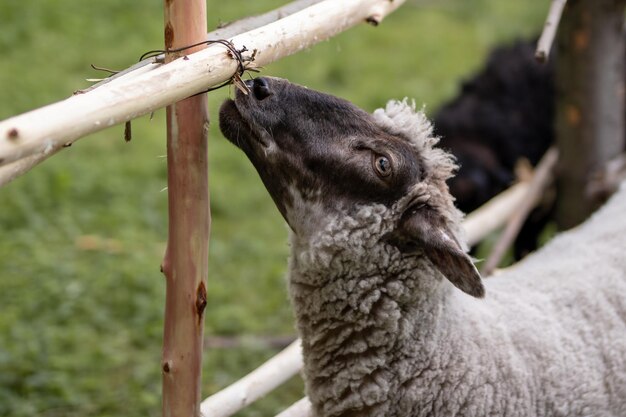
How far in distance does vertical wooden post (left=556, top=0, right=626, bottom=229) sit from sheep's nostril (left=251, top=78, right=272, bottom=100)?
2.77 metres

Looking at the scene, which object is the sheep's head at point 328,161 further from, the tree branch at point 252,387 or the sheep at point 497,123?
the sheep at point 497,123

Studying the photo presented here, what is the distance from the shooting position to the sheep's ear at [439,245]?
9.05 ft

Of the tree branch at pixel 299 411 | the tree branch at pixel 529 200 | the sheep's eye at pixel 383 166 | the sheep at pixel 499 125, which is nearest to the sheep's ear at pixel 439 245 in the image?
the sheep's eye at pixel 383 166

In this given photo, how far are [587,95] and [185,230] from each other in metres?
3.18

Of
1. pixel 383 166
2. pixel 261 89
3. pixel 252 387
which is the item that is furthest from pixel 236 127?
pixel 252 387

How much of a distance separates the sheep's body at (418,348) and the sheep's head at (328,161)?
73 mm

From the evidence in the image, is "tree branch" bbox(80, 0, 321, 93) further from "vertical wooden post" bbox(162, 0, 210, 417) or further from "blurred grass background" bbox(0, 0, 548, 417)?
"blurred grass background" bbox(0, 0, 548, 417)

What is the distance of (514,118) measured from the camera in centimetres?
705

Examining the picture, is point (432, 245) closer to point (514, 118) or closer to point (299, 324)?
point (299, 324)

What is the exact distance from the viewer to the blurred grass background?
15.9 feet

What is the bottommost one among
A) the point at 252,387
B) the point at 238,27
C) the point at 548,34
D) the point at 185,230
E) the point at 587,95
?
the point at 252,387

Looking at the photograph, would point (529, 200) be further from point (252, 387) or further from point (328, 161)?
point (328, 161)

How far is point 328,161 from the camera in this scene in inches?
118

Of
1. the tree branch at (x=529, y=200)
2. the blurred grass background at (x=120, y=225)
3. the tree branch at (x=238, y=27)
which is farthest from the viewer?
the tree branch at (x=529, y=200)
